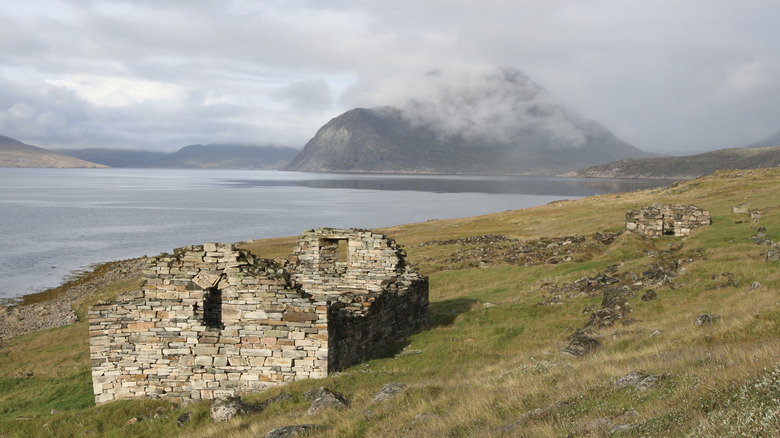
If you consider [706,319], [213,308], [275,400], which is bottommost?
[275,400]

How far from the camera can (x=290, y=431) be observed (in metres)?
9.37

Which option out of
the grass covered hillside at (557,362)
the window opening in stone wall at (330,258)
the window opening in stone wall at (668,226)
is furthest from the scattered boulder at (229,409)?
the window opening in stone wall at (668,226)

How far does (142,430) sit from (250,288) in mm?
4560

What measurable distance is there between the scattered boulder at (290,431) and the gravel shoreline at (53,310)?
30.4m

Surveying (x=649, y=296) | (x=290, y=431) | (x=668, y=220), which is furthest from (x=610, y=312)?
(x=668, y=220)

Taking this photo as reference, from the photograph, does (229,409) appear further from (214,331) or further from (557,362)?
(557,362)

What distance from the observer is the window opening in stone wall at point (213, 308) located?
1645 centimetres

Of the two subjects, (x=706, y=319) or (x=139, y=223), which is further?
(x=139, y=223)

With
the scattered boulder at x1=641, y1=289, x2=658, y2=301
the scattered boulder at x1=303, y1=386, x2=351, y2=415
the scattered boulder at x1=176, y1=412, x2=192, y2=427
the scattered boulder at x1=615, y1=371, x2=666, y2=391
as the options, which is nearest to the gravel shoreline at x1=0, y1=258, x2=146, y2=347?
the scattered boulder at x1=176, y1=412, x2=192, y2=427

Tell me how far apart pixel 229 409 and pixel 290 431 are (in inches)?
139

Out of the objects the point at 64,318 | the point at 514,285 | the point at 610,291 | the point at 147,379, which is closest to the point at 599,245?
the point at 514,285

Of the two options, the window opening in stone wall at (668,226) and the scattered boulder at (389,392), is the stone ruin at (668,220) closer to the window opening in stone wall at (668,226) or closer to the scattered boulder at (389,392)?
the window opening in stone wall at (668,226)

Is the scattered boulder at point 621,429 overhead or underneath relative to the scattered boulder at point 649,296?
overhead

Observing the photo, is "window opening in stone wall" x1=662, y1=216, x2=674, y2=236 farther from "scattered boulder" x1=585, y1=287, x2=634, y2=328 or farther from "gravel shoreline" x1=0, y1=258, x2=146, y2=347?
"gravel shoreline" x1=0, y1=258, x2=146, y2=347
